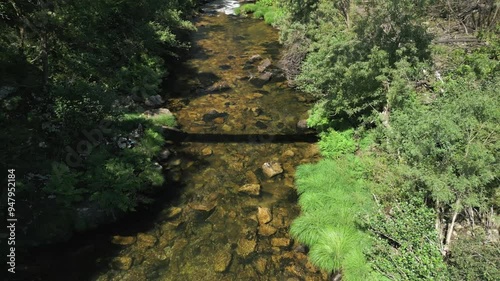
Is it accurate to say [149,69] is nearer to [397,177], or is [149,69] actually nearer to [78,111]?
[78,111]

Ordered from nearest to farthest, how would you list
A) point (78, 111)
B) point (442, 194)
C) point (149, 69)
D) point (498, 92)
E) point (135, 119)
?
point (442, 194), point (498, 92), point (78, 111), point (135, 119), point (149, 69)

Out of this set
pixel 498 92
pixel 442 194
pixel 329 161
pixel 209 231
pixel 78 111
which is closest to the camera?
pixel 442 194

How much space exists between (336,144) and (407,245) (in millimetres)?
6754

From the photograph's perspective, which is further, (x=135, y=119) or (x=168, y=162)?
(x=135, y=119)

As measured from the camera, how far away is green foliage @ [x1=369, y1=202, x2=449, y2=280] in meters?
7.62

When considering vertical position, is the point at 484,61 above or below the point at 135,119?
above

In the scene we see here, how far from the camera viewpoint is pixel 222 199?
12258mm

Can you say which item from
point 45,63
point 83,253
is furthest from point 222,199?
point 45,63

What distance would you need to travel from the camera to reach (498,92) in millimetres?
9664

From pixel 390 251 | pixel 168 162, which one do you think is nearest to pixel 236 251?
pixel 390 251

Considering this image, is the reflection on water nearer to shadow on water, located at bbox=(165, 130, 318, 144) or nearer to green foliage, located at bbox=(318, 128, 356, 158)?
shadow on water, located at bbox=(165, 130, 318, 144)

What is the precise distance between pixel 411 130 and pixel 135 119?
39.5ft

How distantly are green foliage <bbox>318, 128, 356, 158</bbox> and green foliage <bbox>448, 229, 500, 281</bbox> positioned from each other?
6486 millimetres

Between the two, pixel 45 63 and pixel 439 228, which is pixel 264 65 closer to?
pixel 45 63
